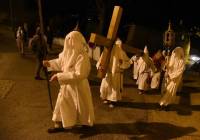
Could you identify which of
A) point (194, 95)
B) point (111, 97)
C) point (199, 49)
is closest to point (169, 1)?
point (199, 49)

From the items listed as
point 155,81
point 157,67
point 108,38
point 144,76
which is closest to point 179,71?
point 157,67

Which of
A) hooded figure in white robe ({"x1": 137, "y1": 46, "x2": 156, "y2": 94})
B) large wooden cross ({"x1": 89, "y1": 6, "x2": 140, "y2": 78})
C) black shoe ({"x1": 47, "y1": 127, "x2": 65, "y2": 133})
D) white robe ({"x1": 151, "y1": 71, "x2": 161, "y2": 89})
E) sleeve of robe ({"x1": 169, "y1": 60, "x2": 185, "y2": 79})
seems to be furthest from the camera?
white robe ({"x1": 151, "y1": 71, "x2": 161, "y2": 89})

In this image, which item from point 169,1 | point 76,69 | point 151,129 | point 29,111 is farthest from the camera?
point 169,1

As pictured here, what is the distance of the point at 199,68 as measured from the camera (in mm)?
17812

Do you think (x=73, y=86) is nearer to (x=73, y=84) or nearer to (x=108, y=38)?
(x=73, y=84)

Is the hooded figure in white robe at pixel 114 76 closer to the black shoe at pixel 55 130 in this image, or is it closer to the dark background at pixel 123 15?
the black shoe at pixel 55 130

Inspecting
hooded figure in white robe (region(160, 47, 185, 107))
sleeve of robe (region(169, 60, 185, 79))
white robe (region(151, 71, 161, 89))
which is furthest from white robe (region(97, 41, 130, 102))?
white robe (region(151, 71, 161, 89))

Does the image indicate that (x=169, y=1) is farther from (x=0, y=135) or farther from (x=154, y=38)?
(x=0, y=135)

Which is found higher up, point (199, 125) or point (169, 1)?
point (169, 1)

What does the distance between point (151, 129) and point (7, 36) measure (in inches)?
688

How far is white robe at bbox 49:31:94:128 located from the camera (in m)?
9.08

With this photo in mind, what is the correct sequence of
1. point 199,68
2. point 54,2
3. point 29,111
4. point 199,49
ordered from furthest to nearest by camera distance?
1. point 54,2
2. point 199,49
3. point 199,68
4. point 29,111

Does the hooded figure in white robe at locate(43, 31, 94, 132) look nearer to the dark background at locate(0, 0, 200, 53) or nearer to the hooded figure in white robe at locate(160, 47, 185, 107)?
the hooded figure in white robe at locate(160, 47, 185, 107)

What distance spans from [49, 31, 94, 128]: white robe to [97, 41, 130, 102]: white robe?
2055 millimetres
